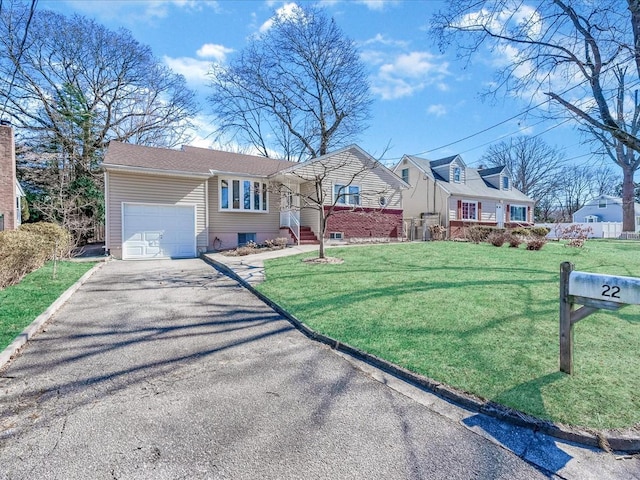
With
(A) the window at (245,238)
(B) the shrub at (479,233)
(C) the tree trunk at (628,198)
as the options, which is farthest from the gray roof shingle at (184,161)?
(C) the tree trunk at (628,198)

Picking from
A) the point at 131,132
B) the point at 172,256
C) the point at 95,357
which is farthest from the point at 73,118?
the point at 95,357

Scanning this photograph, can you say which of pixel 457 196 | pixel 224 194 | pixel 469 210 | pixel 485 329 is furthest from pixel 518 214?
pixel 485 329

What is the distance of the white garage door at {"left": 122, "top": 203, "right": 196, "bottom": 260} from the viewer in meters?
13.4

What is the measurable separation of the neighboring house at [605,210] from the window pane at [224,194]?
4837cm

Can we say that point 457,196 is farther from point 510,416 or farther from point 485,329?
point 510,416

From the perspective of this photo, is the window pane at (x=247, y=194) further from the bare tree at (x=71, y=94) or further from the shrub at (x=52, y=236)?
the bare tree at (x=71, y=94)

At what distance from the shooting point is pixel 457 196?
24.1 m

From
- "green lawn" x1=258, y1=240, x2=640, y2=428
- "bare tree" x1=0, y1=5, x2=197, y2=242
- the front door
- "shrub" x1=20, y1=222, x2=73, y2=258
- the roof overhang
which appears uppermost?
"bare tree" x1=0, y1=5, x2=197, y2=242

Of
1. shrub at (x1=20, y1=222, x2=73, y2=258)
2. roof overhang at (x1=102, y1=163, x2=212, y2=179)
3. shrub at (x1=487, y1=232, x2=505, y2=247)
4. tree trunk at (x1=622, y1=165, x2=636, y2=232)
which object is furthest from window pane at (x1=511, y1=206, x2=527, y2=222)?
shrub at (x1=20, y1=222, x2=73, y2=258)

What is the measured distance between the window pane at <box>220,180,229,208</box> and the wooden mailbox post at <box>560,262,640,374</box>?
14.2 meters

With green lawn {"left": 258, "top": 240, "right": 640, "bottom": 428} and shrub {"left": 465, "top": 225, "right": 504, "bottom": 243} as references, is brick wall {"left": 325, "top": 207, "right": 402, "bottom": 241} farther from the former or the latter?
green lawn {"left": 258, "top": 240, "right": 640, "bottom": 428}

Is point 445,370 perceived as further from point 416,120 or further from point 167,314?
point 416,120

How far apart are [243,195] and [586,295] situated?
14557 mm

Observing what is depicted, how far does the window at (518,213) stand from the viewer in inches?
Answer: 1125
